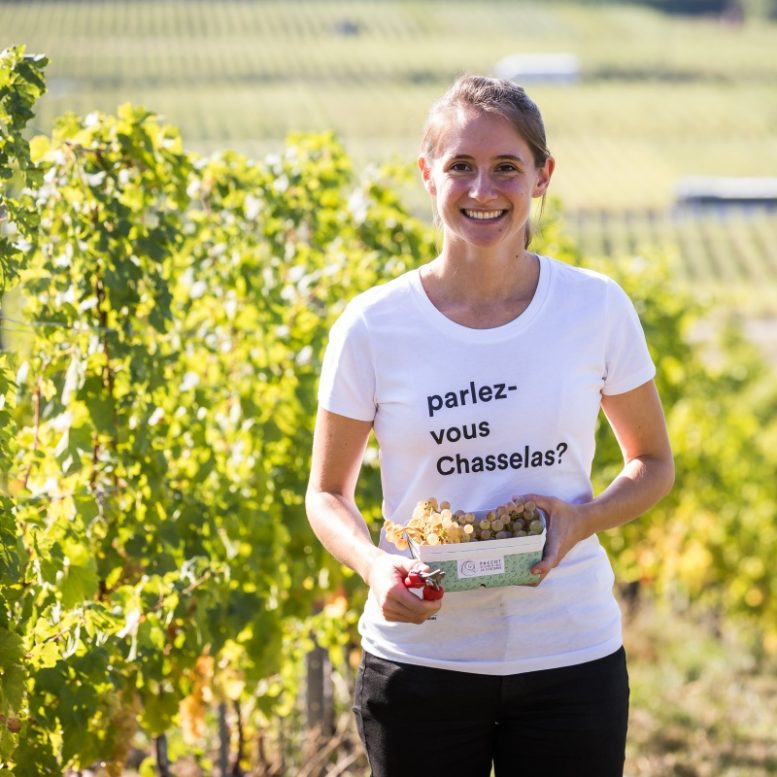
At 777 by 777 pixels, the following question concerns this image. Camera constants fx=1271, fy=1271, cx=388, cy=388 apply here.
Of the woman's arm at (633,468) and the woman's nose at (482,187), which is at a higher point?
the woman's nose at (482,187)

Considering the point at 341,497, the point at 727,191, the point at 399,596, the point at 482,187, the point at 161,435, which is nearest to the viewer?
the point at 399,596

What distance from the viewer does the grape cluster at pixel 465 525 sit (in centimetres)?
186

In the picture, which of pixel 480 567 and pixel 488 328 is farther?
pixel 488 328

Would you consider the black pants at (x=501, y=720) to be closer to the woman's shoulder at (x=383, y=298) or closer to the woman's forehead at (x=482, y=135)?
the woman's shoulder at (x=383, y=298)

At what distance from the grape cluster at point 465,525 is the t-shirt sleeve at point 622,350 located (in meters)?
0.28

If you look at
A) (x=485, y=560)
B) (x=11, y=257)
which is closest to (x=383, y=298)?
(x=485, y=560)

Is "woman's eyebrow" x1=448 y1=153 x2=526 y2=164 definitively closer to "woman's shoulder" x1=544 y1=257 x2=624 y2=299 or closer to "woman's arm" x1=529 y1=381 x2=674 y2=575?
"woman's shoulder" x1=544 y1=257 x2=624 y2=299

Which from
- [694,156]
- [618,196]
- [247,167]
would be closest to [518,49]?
[694,156]

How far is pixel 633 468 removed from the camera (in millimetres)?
2102

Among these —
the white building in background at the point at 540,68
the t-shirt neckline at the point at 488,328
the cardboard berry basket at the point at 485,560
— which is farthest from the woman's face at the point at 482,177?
the white building in background at the point at 540,68

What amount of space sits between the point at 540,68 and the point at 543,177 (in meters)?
104

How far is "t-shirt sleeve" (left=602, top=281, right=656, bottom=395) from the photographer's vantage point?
203 cm

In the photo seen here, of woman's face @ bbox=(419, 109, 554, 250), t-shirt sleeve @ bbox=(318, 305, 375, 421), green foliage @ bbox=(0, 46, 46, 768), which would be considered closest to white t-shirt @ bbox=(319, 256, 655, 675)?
t-shirt sleeve @ bbox=(318, 305, 375, 421)

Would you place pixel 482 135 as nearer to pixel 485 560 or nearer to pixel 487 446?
pixel 487 446
